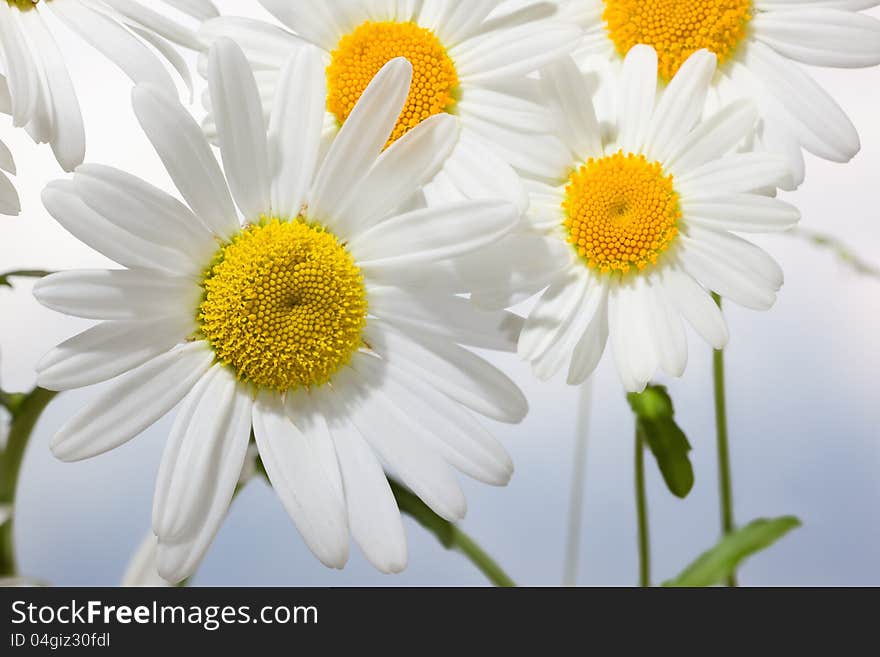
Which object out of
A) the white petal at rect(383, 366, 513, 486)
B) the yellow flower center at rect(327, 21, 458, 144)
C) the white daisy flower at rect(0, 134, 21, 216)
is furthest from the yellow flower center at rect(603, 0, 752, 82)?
the white daisy flower at rect(0, 134, 21, 216)

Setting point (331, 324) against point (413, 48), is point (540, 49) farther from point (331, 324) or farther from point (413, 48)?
point (331, 324)

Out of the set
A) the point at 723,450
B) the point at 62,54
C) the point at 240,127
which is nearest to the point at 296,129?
the point at 240,127

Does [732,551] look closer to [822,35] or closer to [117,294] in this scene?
[822,35]

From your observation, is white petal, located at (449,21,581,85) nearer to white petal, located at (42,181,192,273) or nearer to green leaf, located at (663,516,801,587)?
white petal, located at (42,181,192,273)

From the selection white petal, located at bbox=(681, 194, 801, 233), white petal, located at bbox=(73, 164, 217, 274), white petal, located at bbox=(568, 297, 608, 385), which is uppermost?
white petal, located at bbox=(681, 194, 801, 233)

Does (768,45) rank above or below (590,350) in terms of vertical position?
above
